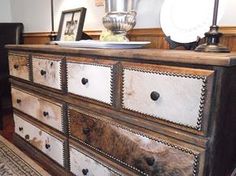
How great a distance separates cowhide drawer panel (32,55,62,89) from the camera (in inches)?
57.9

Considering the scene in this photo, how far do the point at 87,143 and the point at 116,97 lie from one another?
0.38 meters

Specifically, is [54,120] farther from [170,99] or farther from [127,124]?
[170,99]

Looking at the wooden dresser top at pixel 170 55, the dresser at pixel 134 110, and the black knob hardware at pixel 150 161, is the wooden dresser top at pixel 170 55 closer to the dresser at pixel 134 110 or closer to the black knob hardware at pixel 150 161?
the dresser at pixel 134 110

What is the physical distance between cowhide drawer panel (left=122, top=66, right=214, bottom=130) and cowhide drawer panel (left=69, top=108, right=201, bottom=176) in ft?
0.38

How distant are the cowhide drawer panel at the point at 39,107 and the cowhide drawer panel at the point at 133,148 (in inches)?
5.8

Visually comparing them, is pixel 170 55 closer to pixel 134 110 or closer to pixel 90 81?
pixel 134 110

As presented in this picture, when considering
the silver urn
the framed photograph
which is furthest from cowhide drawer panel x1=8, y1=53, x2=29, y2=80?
the silver urn

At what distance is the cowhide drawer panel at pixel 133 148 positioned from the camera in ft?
3.00

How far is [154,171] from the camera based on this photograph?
101 centimetres

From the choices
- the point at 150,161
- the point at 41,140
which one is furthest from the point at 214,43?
the point at 41,140

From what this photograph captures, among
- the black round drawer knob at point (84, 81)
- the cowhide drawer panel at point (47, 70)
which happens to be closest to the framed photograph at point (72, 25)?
the cowhide drawer panel at point (47, 70)

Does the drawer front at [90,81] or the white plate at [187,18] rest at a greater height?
the white plate at [187,18]

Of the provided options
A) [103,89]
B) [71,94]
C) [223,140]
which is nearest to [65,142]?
[71,94]

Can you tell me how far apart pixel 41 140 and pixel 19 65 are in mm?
600
